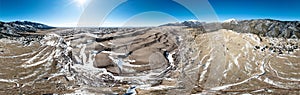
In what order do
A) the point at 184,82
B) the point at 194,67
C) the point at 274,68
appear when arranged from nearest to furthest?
1. the point at 184,82
2. the point at 194,67
3. the point at 274,68

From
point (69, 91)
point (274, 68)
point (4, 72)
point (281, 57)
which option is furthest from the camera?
point (281, 57)

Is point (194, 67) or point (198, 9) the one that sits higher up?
point (198, 9)

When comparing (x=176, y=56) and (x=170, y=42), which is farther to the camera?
(x=170, y=42)

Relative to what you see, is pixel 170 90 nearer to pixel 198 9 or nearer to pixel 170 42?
pixel 198 9

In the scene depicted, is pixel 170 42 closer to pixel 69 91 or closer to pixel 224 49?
pixel 224 49

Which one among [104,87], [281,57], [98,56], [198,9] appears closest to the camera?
[198,9]

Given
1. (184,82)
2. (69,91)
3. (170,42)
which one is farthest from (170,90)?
(170,42)

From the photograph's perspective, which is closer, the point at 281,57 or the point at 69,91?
the point at 69,91

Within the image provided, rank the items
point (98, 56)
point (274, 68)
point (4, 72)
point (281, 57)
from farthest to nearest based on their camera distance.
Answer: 1. point (281, 57)
2. point (98, 56)
3. point (274, 68)
4. point (4, 72)

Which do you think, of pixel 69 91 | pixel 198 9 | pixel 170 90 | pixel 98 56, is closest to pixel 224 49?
pixel 98 56
